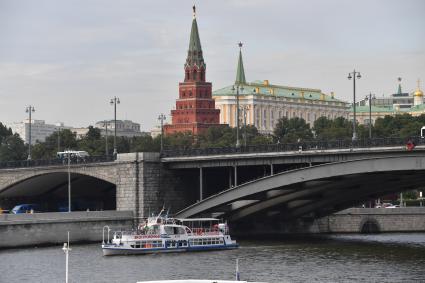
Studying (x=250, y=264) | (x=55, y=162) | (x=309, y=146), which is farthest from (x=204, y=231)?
(x=55, y=162)

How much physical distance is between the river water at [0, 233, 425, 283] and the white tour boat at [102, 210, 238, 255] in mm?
1591

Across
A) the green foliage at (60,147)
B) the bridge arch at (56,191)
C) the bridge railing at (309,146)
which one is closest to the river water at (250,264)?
the bridge railing at (309,146)

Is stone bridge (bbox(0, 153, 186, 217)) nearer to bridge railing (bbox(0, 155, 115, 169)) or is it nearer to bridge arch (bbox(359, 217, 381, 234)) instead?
bridge railing (bbox(0, 155, 115, 169))

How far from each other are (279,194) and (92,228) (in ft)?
58.4

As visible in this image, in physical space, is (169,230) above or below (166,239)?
above

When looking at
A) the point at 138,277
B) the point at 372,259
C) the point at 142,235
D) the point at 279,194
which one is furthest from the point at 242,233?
the point at 138,277

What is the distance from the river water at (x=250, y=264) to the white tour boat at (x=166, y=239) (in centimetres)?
159

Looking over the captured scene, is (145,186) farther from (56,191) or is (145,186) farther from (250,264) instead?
(56,191)

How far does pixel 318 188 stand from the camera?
10412cm

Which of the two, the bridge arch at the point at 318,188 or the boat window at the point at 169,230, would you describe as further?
the boat window at the point at 169,230

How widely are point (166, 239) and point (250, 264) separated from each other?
559 inches

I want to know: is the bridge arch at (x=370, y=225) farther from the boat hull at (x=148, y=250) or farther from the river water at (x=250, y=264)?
the boat hull at (x=148, y=250)

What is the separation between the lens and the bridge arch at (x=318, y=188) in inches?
3639

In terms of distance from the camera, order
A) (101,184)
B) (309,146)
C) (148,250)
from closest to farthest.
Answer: (148,250)
(309,146)
(101,184)
